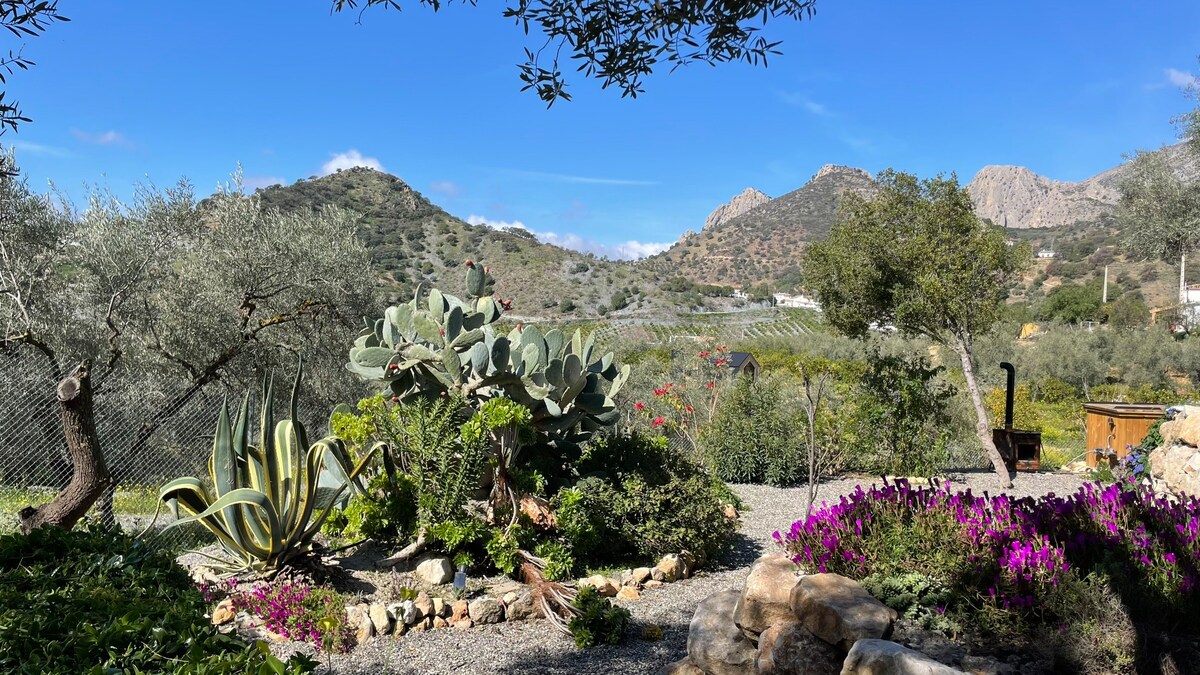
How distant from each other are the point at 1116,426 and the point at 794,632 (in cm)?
934

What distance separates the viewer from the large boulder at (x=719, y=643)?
11.5ft

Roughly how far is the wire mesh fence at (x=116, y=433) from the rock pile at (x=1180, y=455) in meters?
9.52

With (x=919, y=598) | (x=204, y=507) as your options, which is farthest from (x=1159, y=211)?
(x=204, y=507)

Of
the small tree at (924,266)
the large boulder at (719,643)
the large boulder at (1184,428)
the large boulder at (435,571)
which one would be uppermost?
the small tree at (924,266)

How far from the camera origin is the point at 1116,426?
10273 millimetres

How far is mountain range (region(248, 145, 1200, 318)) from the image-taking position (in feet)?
113

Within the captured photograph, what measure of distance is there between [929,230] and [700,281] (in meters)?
44.8

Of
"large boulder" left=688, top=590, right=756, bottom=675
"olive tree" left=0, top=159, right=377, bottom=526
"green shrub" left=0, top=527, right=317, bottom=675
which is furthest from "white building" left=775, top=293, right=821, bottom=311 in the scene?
"green shrub" left=0, top=527, right=317, bottom=675

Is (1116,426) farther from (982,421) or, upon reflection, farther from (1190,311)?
(1190,311)

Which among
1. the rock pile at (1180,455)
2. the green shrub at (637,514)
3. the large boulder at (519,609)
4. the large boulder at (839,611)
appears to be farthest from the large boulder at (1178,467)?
the large boulder at (519,609)

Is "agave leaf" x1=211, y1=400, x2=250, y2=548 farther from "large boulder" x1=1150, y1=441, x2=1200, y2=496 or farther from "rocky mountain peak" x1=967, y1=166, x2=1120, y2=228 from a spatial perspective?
"rocky mountain peak" x1=967, y1=166, x2=1120, y2=228

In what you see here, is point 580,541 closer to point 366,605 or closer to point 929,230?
point 366,605

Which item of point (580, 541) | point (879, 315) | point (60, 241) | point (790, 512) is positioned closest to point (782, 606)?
point (580, 541)

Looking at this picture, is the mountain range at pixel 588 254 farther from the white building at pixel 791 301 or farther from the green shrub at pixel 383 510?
the green shrub at pixel 383 510
